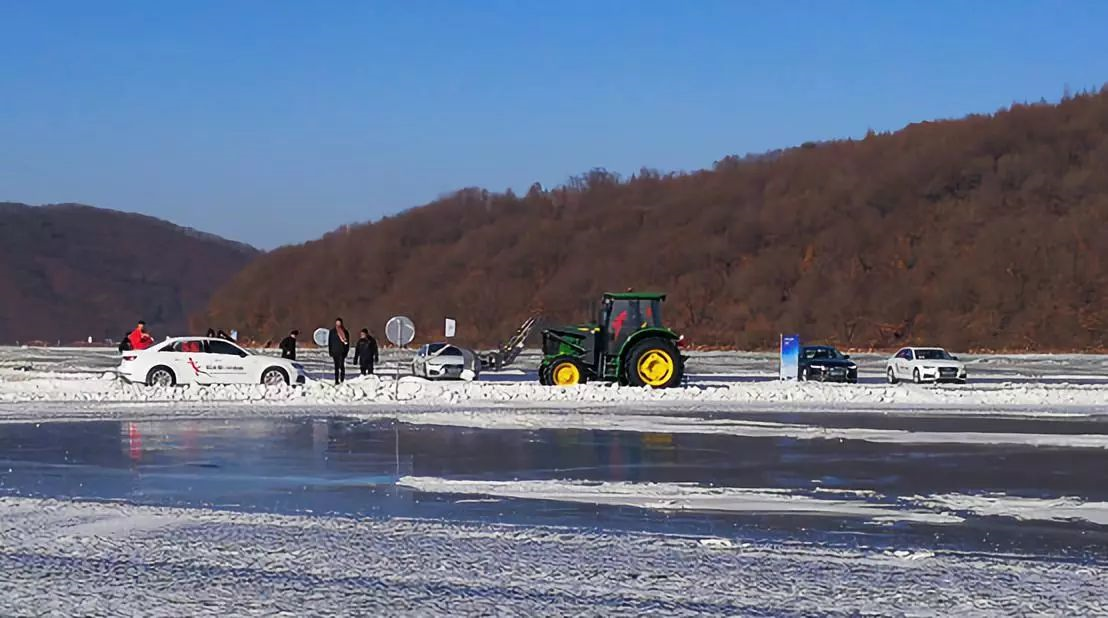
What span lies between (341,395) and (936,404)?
12.6m

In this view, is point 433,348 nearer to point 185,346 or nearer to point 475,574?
point 185,346

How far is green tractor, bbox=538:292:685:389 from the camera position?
2977cm

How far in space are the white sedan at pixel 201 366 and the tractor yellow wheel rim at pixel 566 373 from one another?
6073 mm

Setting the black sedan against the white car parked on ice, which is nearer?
the black sedan

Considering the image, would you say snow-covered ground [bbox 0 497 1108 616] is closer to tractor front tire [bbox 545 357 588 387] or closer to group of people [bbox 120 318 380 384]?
tractor front tire [bbox 545 357 588 387]

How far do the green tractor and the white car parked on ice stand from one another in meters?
13.9

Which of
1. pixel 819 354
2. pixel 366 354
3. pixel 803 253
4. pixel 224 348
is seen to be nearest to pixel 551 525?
pixel 224 348

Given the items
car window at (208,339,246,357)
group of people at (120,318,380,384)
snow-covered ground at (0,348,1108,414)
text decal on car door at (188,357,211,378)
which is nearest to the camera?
snow-covered ground at (0,348,1108,414)

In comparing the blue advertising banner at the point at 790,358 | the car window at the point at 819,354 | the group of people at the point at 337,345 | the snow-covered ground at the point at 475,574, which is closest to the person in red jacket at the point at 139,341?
the group of people at the point at 337,345

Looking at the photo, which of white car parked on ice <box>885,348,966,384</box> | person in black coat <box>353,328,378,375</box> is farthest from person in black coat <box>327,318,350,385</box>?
white car parked on ice <box>885,348,966,384</box>

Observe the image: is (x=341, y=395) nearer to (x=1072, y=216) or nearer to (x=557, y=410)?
(x=557, y=410)

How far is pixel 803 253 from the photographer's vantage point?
10156 centimetres

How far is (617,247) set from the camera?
11500 centimetres

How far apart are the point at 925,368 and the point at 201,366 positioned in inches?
892
